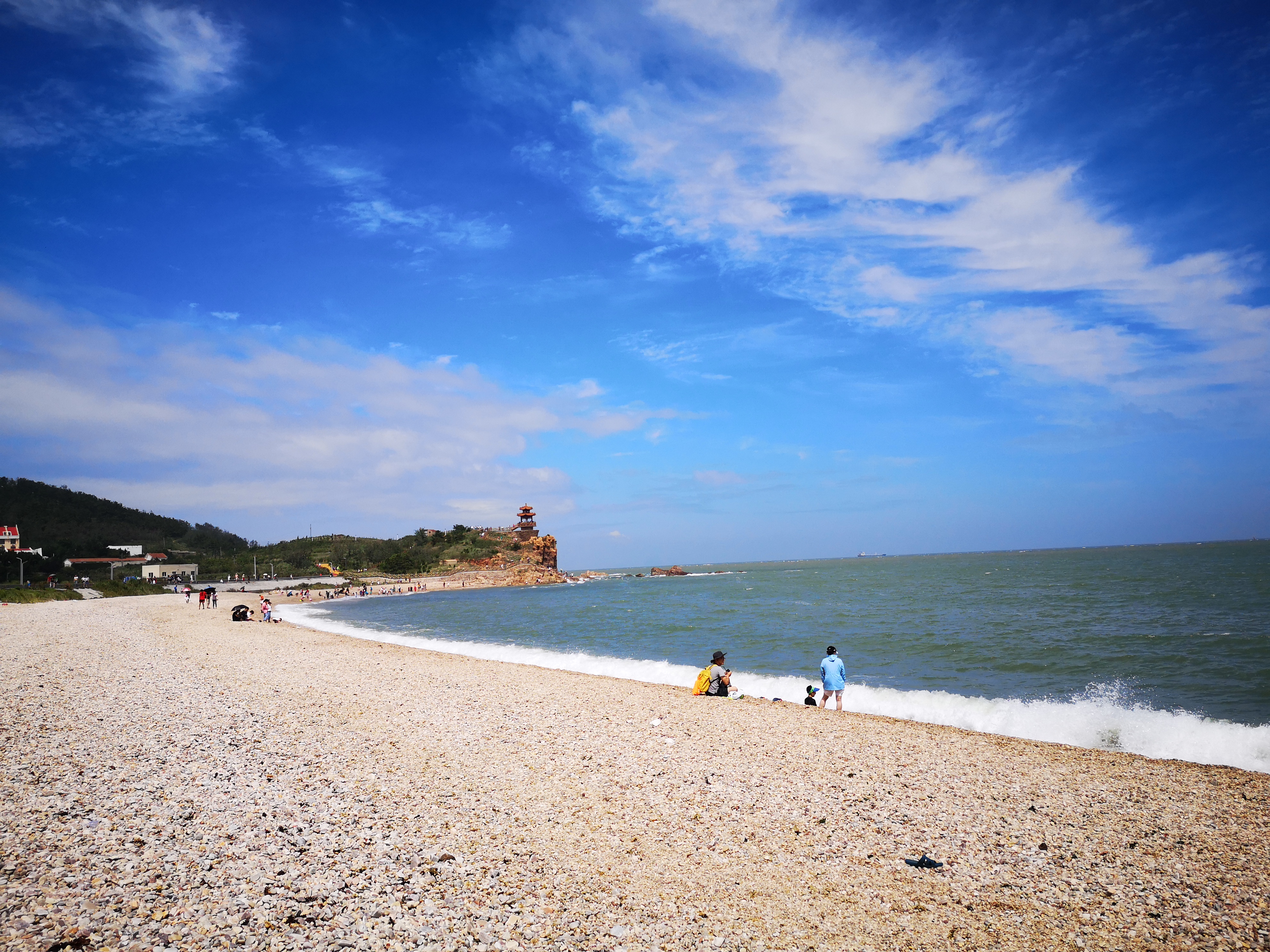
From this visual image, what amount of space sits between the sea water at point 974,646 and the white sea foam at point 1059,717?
0.04m

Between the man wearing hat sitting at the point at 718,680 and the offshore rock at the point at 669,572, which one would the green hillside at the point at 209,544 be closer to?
the offshore rock at the point at 669,572

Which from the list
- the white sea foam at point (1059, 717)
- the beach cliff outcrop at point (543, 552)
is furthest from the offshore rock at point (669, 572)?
the white sea foam at point (1059, 717)

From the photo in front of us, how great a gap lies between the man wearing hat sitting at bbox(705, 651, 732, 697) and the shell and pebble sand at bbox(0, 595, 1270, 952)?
2.98 m

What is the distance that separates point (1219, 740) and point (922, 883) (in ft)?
28.7

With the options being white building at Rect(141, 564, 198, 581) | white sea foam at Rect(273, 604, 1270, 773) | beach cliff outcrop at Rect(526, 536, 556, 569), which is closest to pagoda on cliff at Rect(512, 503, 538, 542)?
beach cliff outcrop at Rect(526, 536, 556, 569)

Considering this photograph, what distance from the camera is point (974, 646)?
2144cm

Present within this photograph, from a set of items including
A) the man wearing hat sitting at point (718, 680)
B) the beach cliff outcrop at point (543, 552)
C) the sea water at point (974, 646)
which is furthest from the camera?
the beach cliff outcrop at point (543, 552)

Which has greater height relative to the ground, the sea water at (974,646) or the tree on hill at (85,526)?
the tree on hill at (85,526)

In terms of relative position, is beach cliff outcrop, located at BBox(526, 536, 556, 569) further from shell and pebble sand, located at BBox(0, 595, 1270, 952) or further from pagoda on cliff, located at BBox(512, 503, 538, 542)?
shell and pebble sand, located at BBox(0, 595, 1270, 952)

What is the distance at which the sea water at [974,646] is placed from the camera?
12.2 meters

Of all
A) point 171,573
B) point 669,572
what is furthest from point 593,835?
point 669,572

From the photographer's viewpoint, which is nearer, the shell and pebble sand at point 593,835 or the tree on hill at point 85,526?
the shell and pebble sand at point 593,835

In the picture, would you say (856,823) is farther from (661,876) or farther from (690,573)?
(690,573)

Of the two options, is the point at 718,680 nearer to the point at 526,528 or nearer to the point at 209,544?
the point at 526,528
